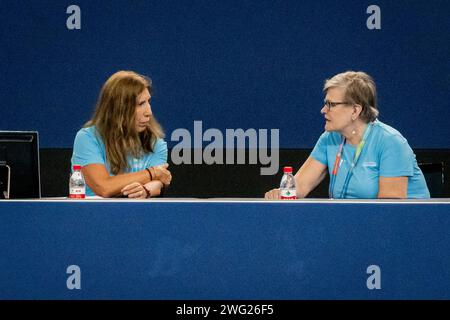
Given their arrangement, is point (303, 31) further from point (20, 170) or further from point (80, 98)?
point (20, 170)

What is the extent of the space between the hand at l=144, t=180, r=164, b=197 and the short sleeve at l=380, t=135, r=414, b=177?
3.25 ft

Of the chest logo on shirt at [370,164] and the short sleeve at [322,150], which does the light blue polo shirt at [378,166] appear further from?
the short sleeve at [322,150]

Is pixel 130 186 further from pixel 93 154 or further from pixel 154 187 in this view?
pixel 93 154

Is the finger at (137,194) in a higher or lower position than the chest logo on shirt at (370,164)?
lower

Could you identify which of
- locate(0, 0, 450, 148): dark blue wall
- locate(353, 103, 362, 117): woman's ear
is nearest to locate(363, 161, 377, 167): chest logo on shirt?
locate(353, 103, 362, 117): woman's ear

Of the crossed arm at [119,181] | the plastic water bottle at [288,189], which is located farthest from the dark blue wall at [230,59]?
the plastic water bottle at [288,189]

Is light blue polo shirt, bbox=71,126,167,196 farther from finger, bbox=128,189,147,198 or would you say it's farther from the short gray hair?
the short gray hair

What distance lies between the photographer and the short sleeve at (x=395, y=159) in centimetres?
319

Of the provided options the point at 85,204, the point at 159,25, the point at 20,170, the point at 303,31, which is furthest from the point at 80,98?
the point at 85,204

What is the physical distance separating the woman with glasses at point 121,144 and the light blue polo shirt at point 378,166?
2.74ft

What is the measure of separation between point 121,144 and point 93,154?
5.6 inches
